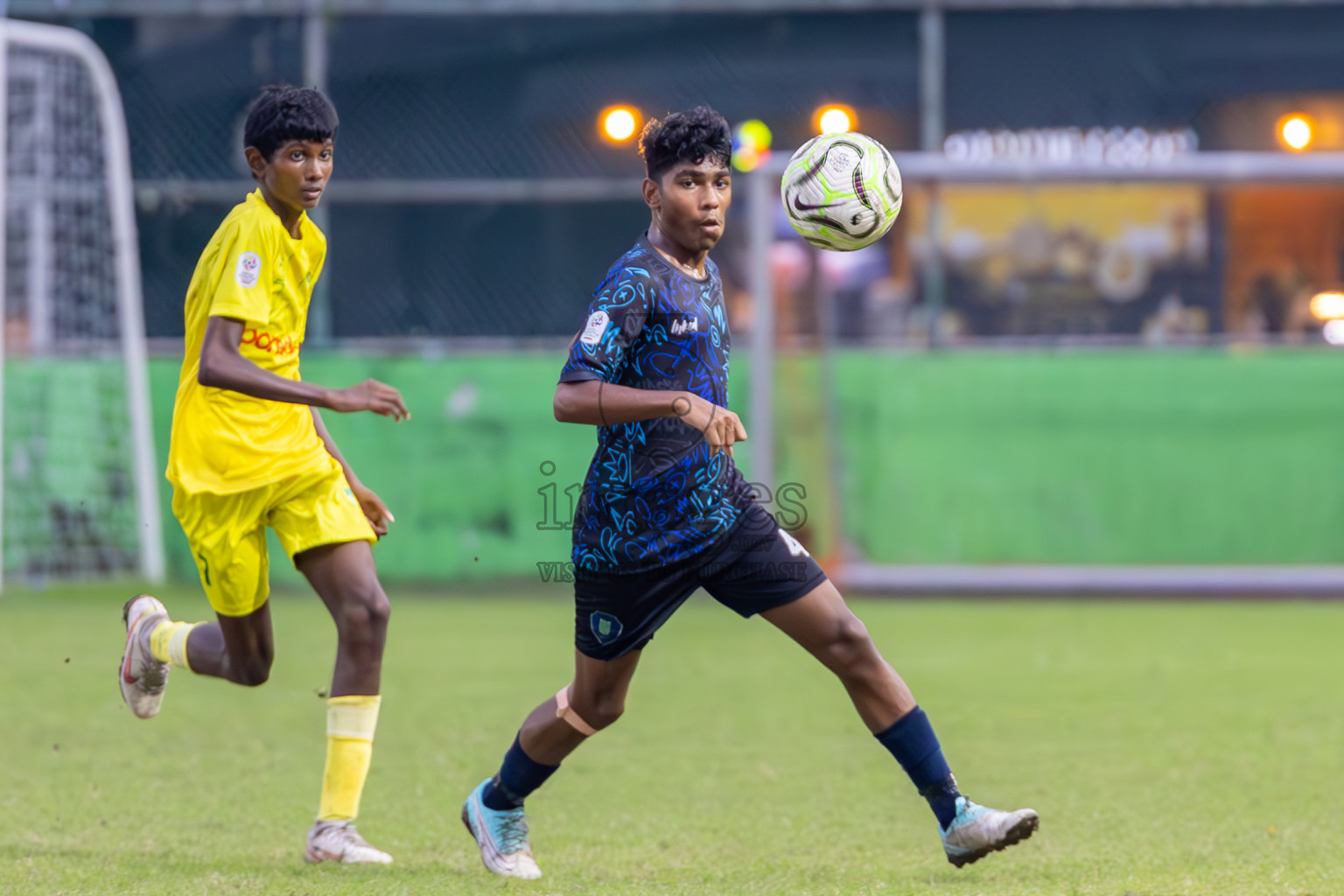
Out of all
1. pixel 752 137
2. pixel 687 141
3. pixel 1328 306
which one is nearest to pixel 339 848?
pixel 687 141

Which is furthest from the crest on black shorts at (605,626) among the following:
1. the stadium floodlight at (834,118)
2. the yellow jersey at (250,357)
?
the stadium floodlight at (834,118)

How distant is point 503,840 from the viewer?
495cm

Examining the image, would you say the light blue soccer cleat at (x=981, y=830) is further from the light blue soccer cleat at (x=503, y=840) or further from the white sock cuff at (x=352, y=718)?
the white sock cuff at (x=352, y=718)

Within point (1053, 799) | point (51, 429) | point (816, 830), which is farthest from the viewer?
point (51, 429)

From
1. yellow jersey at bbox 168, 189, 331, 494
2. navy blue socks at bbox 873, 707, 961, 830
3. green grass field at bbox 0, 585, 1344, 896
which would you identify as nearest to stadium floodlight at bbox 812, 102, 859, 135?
green grass field at bbox 0, 585, 1344, 896

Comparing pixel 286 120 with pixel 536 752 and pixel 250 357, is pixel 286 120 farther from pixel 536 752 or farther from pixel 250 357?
pixel 536 752

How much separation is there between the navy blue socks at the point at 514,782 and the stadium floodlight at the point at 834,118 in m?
10.5

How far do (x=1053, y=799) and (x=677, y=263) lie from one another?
7.78 ft

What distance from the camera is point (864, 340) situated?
12.5 metres

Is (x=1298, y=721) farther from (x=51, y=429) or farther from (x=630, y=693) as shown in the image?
(x=51, y=429)

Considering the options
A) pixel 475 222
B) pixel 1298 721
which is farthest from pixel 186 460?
pixel 475 222

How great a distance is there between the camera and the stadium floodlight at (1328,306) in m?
12.4

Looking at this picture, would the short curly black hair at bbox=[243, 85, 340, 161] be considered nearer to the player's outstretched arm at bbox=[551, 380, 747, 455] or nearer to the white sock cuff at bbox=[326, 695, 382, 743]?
the player's outstretched arm at bbox=[551, 380, 747, 455]

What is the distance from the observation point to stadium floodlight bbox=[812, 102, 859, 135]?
49.0ft
